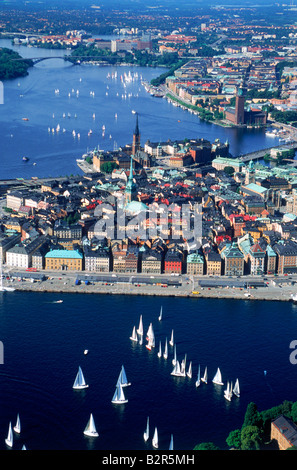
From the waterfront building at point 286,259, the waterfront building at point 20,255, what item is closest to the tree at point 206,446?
the waterfront building at point 286,259

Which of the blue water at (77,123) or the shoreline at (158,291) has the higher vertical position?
the blue water at (77,123)

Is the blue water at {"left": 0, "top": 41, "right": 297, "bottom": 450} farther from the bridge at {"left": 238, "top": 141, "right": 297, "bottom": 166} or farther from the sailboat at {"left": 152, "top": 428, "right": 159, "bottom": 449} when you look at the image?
the bridge at {"left": 238, "top": 141, "right": 297, "bottom": 166}

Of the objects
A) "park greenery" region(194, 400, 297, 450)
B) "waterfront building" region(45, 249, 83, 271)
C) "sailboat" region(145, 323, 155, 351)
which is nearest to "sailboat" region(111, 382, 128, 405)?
"park greenery" region(194, 400, 297, 450)

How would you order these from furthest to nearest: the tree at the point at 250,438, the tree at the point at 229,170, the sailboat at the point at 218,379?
the tree at the point at 229,170 < the sailboat at the point at 218,379 < the tree at the point at 250,438

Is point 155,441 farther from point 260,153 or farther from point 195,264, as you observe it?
point 260,153

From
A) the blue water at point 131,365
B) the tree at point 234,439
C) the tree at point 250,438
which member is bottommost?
the blue water at point 131,365

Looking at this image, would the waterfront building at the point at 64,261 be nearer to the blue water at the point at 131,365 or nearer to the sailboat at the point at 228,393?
the blue water at the point at 131,365

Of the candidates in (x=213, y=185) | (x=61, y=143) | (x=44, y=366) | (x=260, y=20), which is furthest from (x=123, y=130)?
(x=260, y=20)
